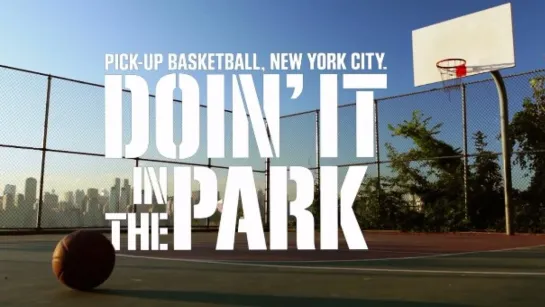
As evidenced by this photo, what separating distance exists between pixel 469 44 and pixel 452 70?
30.0 inches

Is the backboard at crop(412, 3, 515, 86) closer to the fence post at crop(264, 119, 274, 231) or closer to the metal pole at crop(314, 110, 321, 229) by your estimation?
the metal pole at crop(314, 110, 321, 229)

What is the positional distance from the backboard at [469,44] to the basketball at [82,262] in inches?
428

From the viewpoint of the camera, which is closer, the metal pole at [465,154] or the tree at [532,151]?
the tree at [532,151]

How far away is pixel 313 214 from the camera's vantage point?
1720 cm

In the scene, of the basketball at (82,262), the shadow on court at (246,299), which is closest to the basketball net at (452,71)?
the shadow on court at (246,299)

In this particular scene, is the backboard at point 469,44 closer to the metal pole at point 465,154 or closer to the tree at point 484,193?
the metal pole at point 465,154

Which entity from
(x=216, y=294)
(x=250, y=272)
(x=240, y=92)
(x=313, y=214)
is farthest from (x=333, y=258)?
(x=313, y=214)

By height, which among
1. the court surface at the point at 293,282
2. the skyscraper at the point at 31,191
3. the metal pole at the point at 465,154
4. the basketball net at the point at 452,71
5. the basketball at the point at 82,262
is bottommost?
the court surface at the point at 293,282

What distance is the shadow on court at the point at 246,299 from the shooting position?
324cm

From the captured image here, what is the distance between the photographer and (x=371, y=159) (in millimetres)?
15617

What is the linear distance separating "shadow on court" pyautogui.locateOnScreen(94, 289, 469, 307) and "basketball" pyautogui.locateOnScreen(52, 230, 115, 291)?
0.41ft

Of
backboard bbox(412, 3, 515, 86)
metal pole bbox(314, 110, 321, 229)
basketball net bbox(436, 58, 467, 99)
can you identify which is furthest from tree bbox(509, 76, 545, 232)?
metal pole bbox(314, 110, 321, 229)

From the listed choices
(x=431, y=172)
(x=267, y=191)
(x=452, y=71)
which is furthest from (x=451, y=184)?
(x=267, y=191)

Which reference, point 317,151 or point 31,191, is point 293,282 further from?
point 317,151
